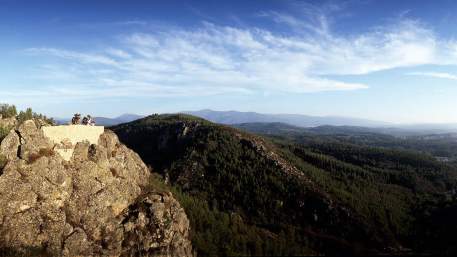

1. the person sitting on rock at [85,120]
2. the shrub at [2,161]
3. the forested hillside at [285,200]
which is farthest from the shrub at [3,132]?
the forested hillside at [285,200]

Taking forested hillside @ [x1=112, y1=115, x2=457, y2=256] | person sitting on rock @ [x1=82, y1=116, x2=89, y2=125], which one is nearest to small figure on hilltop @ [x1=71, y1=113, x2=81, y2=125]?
person sitting on rock @ [x1=82, y1=116, x2=89, y2=125]

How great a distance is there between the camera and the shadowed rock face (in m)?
59.5

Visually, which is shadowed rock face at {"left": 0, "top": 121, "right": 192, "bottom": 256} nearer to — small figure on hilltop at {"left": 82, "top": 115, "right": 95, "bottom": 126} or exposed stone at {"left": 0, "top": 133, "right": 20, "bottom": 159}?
exposed stone at {"left": 0, "top": 133, "right": 20, "bottom": 159}

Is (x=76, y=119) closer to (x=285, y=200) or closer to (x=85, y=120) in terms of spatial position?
(x=85, y=120)

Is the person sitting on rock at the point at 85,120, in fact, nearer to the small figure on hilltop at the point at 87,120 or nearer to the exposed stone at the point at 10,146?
the small figure on hilltop at the point at 87,120

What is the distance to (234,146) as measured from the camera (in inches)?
6944

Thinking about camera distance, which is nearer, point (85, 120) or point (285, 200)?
point (85, 120)

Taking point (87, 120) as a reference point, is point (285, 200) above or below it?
below

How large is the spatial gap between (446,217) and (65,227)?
154 m

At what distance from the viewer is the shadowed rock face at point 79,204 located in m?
59.5

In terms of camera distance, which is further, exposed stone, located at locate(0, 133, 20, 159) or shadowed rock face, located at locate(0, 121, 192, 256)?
exposed stone, located at locate(0, 133, 20, 159)

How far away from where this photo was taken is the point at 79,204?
66.1m

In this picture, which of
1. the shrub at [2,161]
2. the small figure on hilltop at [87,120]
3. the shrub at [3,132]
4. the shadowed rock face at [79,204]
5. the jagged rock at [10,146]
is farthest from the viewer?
the small figure on hilltop at [87,120]

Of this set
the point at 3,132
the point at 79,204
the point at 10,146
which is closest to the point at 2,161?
the point at 10,146
